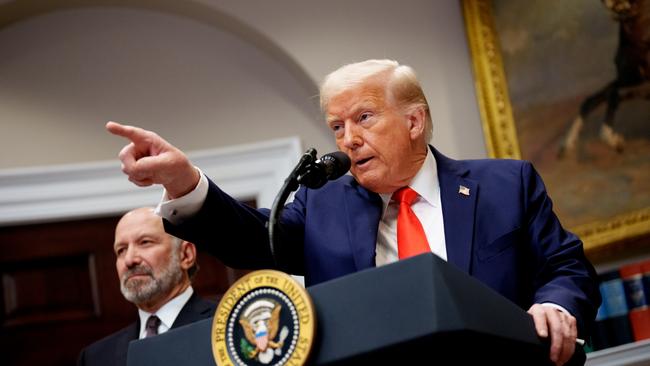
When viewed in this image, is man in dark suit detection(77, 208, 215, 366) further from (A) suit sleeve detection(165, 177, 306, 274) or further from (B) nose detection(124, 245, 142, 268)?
(A) suit sleeve detection(165, 177, 306, 274)

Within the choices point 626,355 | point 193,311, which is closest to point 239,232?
point 193,311

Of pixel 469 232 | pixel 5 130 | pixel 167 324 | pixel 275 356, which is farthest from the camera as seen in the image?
pixel 5 130

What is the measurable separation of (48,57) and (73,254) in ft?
3.21

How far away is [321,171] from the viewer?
167cm

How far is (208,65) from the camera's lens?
173 inches

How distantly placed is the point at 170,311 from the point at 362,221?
1.61 m

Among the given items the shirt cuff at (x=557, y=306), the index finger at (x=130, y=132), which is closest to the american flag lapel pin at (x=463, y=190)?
the shirt cuff at (x=557, y=306)

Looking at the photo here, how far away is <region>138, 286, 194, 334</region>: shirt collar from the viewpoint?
3.38 meters

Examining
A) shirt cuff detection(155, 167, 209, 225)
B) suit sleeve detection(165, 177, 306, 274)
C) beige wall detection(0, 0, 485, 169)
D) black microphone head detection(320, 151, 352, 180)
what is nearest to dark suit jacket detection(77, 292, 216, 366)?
beige wall detection(0, 0, 485, 169)

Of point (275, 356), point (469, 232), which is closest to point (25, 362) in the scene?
point (469, 232)

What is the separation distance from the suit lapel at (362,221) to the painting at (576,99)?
1.75 metres

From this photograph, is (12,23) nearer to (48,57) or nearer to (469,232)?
(48,57)

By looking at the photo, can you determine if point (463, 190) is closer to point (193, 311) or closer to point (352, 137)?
point (352, 137)

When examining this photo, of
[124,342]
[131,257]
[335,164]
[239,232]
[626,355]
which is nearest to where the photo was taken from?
[335,164]
